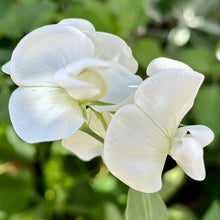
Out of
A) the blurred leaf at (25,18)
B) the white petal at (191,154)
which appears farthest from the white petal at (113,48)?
the blurred leaf at (25,18)

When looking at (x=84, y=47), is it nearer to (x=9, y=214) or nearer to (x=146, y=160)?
(x=146, y=160)

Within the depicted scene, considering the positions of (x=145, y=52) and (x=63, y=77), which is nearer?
(x=63, y=77)

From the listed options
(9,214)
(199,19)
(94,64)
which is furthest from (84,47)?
(199,19)

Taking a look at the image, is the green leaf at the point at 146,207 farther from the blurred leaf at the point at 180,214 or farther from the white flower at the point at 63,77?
the blurred leaf at the point at 180,214

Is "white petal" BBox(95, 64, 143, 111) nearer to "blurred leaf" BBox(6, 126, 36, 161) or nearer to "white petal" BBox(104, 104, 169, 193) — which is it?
"white petal" BBox(104, 104, 169, 193)

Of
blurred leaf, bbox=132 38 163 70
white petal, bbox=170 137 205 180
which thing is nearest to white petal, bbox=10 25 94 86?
white petal, bbox=170 137 205 180

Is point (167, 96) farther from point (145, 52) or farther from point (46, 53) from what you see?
point (145, 52)

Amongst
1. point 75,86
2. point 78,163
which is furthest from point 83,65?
point 78,163
